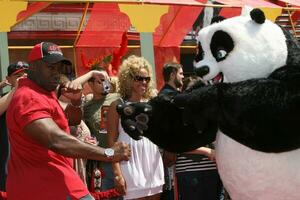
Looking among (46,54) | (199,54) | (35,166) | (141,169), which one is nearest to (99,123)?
(141,169)

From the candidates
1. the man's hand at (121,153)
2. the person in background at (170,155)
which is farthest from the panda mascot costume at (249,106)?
the person in background at (170,155)

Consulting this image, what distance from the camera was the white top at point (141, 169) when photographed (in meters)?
4.34

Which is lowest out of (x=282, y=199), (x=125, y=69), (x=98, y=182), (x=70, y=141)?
(x=98, y=182)

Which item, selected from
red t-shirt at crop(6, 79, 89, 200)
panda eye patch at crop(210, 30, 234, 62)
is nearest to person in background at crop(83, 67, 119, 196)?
red t-shirt at crop(6, 79, 89, 200)

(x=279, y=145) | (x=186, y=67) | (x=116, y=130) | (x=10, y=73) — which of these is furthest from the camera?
(x=186, y=67)

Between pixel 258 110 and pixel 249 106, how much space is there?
0.04 meters

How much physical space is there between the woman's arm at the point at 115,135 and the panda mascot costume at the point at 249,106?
1292 mm

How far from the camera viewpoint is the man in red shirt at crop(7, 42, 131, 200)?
3143 millimetres

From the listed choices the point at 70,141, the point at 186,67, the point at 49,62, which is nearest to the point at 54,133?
the point at 70,141

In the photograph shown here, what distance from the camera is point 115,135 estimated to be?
4.38 metres

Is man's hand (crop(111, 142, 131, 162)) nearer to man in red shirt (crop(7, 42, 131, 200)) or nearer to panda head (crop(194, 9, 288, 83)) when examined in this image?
man in red shirt (crop(7, 42, 131, 200))

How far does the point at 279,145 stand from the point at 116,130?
1833 mm

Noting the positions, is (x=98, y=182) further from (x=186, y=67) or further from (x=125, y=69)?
(x=186, y=67)

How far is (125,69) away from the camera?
15.0 feet
